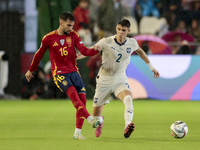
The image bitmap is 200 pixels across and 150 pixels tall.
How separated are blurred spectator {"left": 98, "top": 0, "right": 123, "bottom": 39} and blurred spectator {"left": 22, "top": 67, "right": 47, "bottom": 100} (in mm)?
2895

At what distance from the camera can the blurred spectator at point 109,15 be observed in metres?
15.3

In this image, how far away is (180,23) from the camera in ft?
53.8

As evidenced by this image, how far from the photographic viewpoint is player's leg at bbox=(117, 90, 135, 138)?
598cm

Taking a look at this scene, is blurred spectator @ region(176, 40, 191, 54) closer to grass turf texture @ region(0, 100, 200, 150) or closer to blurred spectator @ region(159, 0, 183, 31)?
blurred spectator @ region(159, 0, 183, 31)

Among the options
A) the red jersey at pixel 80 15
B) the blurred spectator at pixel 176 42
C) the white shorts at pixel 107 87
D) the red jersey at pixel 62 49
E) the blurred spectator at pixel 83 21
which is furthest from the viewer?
the red jersey at pixel 80 15

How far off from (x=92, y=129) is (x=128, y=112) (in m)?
1.46

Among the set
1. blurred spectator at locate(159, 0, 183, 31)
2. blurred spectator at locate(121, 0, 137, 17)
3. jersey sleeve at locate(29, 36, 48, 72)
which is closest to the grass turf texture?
jersey sleeve at locate(29, 36, 48, 72)

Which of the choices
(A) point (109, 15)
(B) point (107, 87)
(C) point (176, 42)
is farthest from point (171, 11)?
(B) point (107, 87)

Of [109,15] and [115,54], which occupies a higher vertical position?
[109,15]

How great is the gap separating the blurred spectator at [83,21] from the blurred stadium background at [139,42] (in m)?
0.20

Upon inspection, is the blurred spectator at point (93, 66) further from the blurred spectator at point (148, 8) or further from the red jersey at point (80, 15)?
the blurred spectator at point (148, 8)

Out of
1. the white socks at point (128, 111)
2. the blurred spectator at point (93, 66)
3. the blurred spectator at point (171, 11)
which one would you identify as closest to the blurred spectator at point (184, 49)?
the blurred spectator at point (171, 11)

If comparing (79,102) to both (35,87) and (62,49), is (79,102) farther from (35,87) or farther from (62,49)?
(35,87)

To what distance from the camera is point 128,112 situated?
6289mm
